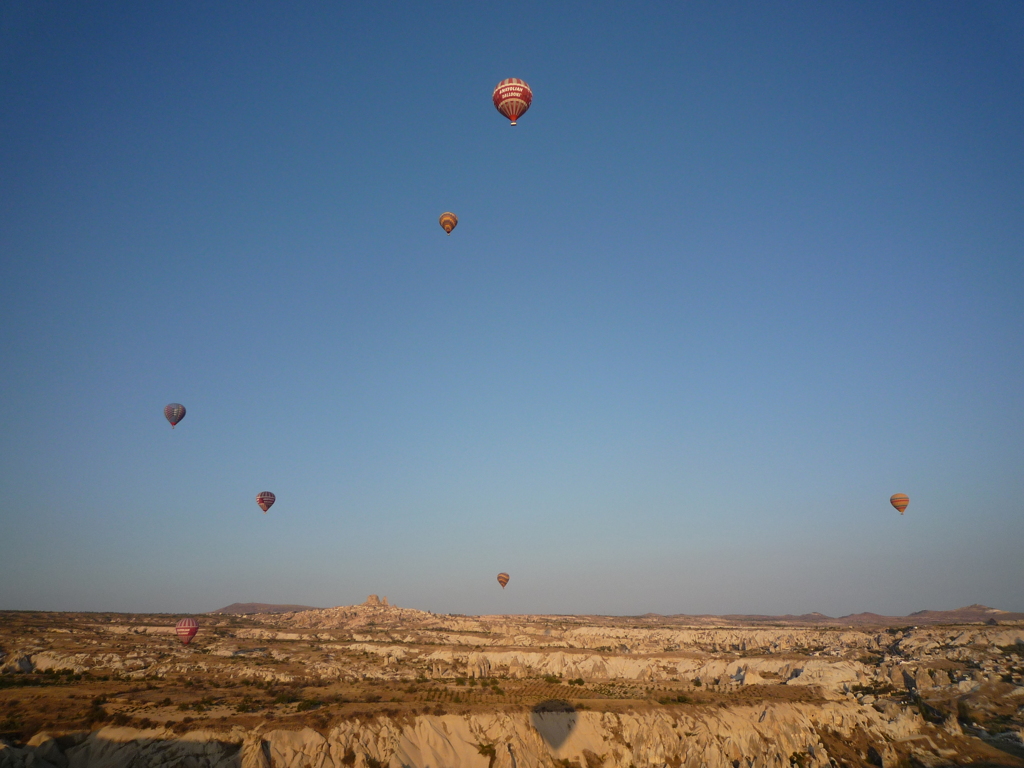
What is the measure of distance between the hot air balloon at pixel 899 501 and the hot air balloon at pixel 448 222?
7325cm

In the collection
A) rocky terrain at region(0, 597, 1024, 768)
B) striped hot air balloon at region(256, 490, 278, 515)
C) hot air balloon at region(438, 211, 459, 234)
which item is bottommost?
rocky terrain at region(0, 597, 1024, 768)

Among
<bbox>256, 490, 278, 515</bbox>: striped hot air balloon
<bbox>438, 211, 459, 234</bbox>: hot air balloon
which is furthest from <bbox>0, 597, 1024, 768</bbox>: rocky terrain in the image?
<bbox>438, 211, 459, 234</bbox>: hot air balloon

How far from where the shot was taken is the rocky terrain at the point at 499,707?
1495 inches

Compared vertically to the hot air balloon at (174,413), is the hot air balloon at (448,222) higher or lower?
higher

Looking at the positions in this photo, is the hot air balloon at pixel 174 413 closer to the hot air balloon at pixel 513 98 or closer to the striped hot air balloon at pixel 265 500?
the striped hot air balloon at pixel 265 500

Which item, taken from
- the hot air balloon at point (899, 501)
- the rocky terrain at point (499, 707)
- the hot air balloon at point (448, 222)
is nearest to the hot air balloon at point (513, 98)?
the hot air balloon at point (448, 222)

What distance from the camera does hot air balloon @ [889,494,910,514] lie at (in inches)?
3415

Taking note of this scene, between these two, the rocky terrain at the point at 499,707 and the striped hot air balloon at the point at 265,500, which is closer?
the rocky terrain at the point at 499,707

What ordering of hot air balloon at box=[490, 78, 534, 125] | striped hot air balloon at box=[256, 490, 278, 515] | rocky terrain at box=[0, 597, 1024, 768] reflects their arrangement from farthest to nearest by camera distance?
striped hot air balloon at box=[256, 490, 278, 515]
hot air balloon at box=[490, 78, 534, 125]
rocky terrain at box=[0, 597, 1024, 768]

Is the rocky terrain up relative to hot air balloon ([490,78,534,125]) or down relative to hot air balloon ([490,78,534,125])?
down

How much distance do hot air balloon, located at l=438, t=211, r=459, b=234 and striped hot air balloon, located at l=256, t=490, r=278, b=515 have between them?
44.0m

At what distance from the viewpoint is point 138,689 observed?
165ft

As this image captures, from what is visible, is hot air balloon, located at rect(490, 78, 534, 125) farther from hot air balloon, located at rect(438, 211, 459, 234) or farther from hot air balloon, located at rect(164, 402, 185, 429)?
hot air balloon, located at rect(164, 402, 185, 429)

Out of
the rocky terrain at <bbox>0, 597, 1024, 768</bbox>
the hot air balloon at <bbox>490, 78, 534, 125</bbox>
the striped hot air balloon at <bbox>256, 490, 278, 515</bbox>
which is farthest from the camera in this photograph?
the striped hot air balloon at <bbox>256, 490, 278, 515</bbox>
